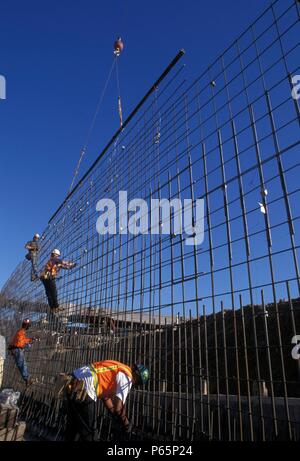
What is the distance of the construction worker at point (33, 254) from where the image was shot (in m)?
11.8

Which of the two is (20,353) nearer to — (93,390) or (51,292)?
(51,292)

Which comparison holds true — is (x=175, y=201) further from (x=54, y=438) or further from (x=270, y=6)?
(x=54, y=438)

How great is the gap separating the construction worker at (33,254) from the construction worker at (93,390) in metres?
7.40

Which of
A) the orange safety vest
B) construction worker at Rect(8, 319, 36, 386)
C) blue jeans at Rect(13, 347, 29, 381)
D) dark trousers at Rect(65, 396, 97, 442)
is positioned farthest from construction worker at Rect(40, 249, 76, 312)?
the orange safety vest

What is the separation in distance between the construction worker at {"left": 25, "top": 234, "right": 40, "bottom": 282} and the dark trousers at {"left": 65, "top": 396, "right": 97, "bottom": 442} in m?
7.38

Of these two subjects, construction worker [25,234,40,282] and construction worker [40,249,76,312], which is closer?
construction worker [40,249,76,312]

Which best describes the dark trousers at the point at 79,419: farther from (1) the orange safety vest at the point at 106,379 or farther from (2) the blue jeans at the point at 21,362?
(2) the blue jeans at the point at 21,362

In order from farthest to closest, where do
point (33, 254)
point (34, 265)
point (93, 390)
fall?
point (33, 254), point (34, 265), point (93, 390)

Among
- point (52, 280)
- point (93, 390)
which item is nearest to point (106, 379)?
point (93, 390)

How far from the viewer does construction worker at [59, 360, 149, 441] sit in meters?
4.44

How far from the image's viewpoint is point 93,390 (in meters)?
4.45

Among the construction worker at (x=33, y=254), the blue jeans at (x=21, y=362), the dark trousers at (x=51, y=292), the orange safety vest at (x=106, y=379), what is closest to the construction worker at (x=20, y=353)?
the blue jeans at (x=21, y=362)

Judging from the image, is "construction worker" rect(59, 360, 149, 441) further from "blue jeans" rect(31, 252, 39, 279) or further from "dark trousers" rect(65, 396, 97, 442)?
"blue jeans" rect(31, 252, 39, 279)

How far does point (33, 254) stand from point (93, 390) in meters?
8.35
